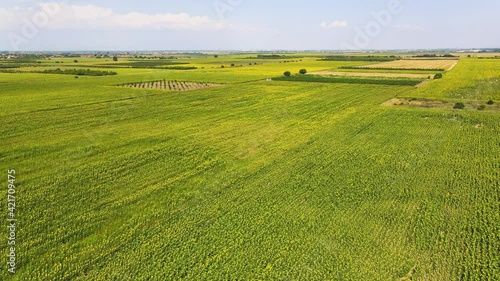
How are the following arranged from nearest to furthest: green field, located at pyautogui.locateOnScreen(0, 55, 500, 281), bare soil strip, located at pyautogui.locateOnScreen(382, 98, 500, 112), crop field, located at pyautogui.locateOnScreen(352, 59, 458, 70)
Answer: green field, located at pyautogui.locateOnScreen(0, 55, 500, 281), bare soil strip, located at pyautogui.locateOnScreen(382, 98, 500, 112), crop field, located at pyautogui.locateOnScreen(352, 59, 458, 70)

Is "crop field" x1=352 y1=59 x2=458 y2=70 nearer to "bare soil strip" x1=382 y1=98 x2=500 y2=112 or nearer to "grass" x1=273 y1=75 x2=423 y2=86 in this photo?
"grass" x1=273 y1=75 x2=423 y2=86

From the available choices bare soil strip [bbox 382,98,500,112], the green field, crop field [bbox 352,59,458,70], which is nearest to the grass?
bare soil strip [bbox 382,98,500,112]

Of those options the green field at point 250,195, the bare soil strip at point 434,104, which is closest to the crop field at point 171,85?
the green field at point 250,195

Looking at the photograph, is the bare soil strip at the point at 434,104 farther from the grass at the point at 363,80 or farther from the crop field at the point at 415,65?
the crop field at the point at 415,65

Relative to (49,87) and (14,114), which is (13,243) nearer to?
(14,114)

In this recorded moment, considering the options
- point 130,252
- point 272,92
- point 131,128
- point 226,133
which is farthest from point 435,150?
point 272,92

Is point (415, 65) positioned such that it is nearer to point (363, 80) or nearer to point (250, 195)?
point (363, 80)

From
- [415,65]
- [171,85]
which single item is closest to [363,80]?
[171,85]

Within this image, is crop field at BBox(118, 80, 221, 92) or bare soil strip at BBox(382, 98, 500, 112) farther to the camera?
crop field at BBox(118, 80, 221, 92)

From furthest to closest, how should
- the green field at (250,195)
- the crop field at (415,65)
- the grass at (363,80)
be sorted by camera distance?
1. the crop field at (415,65)
2. the grass at (363,80)
3. the green field at (250,195)
